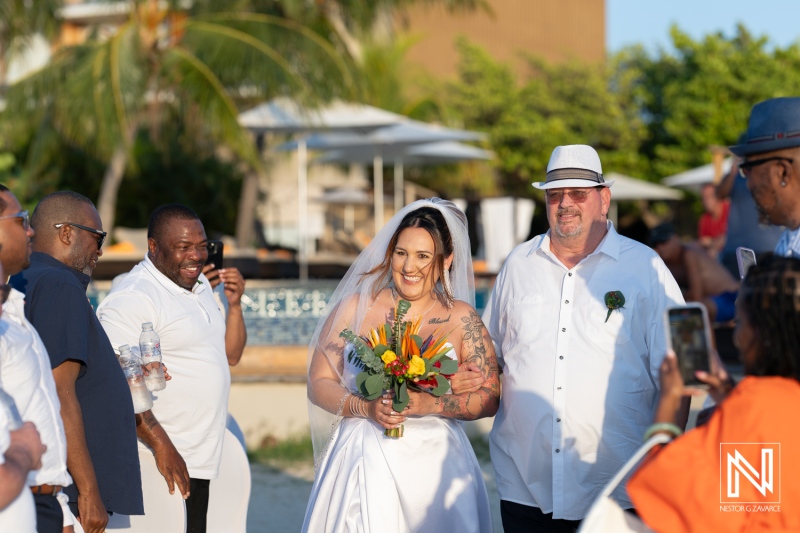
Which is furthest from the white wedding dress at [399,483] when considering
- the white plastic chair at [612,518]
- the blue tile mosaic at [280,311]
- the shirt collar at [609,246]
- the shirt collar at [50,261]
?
the blue tile mosaic at [280,311]

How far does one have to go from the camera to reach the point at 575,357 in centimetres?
436

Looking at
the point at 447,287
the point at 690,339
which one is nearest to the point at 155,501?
the point at 447,287

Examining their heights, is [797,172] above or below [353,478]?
above

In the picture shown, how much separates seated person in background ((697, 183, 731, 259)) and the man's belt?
36.9 feet

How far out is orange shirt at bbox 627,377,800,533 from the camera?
8.69ft

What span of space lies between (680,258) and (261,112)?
30.7ft

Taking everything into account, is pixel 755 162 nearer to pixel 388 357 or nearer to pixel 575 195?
pixel 575 195

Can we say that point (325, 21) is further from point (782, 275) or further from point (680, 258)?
point (782, 275)

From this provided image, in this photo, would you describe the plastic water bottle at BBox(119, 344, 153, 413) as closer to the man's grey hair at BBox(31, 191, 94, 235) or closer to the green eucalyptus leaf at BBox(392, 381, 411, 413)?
the man's grey hair at BBox(31, 191, 94, 235)

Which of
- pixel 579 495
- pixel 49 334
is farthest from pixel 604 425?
pixel 49 334

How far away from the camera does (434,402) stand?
4426 millimetres

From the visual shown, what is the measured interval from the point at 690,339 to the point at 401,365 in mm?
1579

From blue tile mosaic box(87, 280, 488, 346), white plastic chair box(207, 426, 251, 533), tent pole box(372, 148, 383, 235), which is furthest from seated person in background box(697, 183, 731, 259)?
white plastic chair box(207, 426, 251, 533)

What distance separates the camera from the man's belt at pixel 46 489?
317 centimetres
